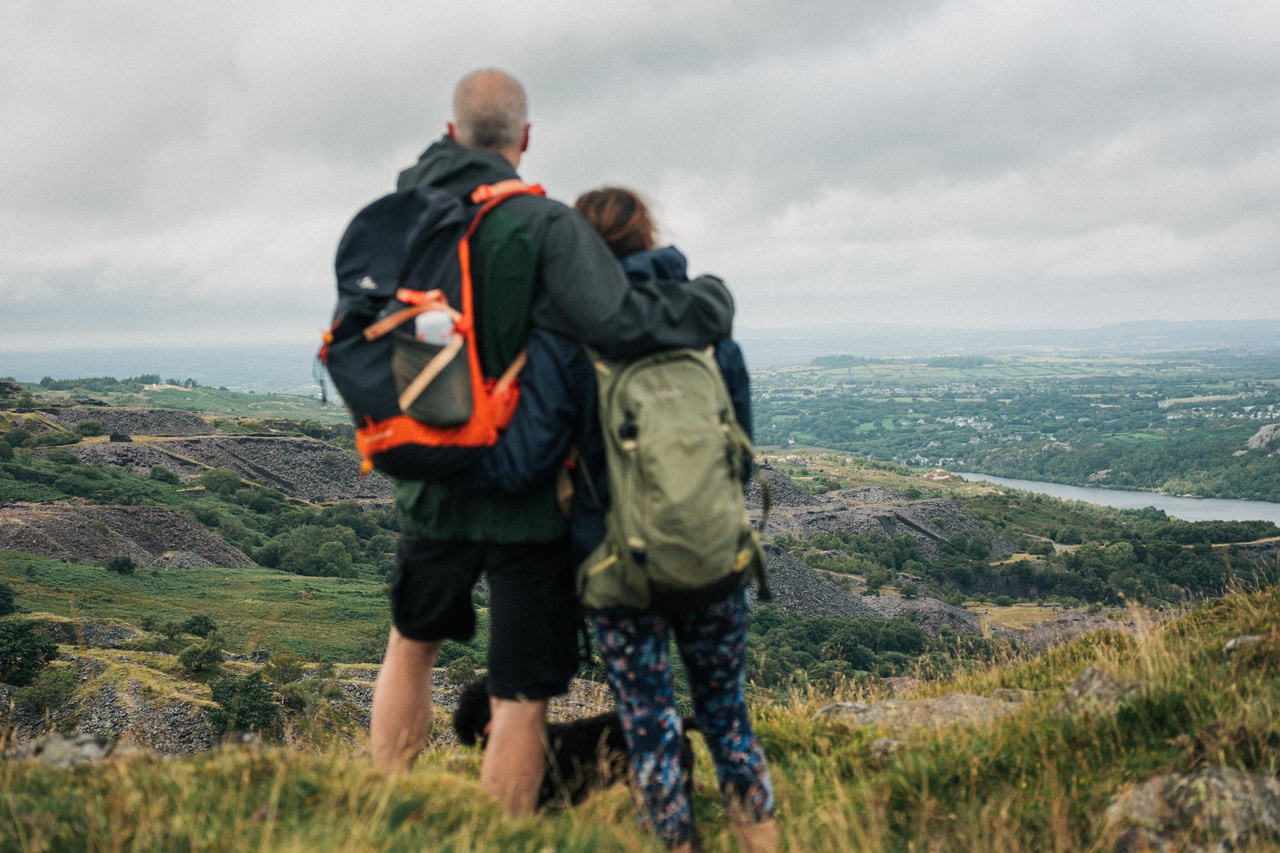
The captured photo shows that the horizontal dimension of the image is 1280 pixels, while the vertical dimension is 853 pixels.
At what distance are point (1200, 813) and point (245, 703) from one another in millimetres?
38273

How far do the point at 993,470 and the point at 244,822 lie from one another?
194 m

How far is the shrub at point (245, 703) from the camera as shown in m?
33.2

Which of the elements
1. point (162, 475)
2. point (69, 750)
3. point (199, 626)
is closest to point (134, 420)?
point (162, 475)

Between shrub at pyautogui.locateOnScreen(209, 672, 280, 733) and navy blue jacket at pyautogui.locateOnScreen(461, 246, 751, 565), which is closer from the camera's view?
navy blue jacket at pyautogui.locateOnScreen(461, 246, 751, 565)

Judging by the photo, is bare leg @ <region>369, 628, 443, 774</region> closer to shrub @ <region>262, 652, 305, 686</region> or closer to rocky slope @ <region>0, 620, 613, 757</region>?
rocky slope @ <region>0, 620, 613, 757</region>

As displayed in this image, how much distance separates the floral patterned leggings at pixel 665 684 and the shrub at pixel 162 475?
10888 centimetres

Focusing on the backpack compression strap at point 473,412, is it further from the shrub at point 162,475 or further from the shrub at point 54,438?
the shrub at point 54,438

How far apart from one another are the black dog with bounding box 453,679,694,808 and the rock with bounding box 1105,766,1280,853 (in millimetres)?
1454

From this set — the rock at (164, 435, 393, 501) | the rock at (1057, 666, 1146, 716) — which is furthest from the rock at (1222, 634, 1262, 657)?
the rock at (164, 435, 393, 501)

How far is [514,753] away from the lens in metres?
2.62

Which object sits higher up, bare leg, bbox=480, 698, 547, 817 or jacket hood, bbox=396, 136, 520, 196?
jacket hood, bbox=396, 136, 520, 196

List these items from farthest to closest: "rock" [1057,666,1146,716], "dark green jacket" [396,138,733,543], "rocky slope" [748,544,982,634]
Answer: "rocky slope" [748,544,982,634] → "rock" [1057,666,1146,716] → "dark green jacket" [396,138,733,543]

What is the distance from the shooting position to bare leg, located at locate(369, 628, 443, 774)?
2.89m

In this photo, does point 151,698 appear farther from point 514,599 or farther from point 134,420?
point 134,420
